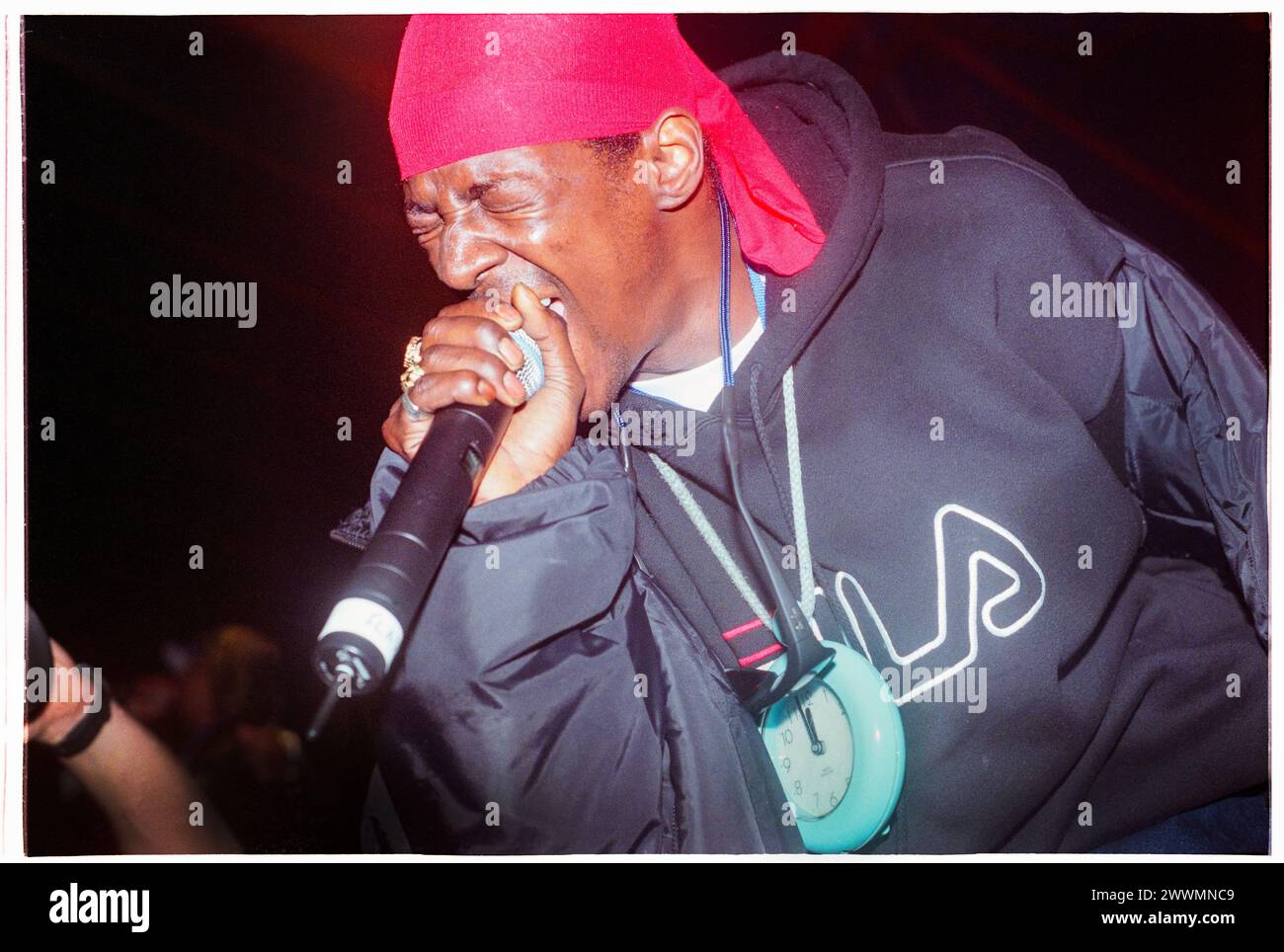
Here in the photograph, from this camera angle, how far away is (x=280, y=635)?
1499 millimetres

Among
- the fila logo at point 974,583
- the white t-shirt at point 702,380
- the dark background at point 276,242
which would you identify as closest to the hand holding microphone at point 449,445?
the white t-shirt at point 702,380

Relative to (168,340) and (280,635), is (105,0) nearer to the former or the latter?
(168,340)

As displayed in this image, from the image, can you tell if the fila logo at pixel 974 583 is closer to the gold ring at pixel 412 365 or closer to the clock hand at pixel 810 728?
the clock hand at pixel 810 728

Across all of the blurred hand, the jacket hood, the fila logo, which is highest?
the jacket hood

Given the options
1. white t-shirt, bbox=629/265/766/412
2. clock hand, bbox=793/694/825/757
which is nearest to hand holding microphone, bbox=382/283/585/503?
white t-shirt, bbox=629/265/766/412

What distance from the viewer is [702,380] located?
1393 millimetres

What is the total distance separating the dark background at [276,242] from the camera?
55.4 inches

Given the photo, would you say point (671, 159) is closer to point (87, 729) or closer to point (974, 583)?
point (974, 583)

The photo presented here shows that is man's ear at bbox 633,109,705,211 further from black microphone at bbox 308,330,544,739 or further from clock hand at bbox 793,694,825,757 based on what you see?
clock hand at bbox 793,694,825,757

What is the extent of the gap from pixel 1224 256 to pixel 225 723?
165 cm

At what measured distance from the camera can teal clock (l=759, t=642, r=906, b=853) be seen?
1.24 metres

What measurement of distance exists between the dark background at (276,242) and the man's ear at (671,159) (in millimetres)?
268

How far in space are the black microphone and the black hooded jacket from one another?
1.00ft
